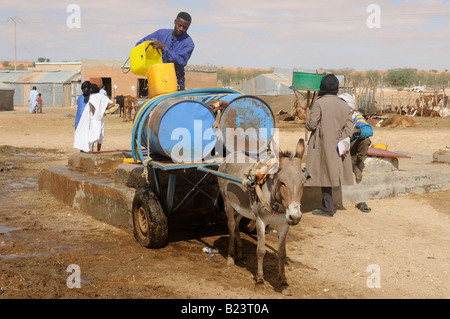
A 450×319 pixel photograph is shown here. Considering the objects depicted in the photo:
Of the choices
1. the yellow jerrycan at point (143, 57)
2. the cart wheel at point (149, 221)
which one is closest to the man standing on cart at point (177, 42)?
the yellow jerrycan at point (143, 57)

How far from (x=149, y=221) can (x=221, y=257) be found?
93cm

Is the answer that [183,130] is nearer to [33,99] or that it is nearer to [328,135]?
[328,135]

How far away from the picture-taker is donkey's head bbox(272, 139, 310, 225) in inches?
151

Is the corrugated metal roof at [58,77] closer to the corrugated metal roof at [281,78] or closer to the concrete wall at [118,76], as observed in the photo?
the concrete wall at [118,76]

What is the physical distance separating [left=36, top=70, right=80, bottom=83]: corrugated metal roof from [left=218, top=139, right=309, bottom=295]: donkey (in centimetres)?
3742

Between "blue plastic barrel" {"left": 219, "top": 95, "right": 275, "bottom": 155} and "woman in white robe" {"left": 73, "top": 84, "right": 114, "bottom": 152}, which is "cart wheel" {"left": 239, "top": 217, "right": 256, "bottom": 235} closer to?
"blue plastic barrel" {"left": 219, "top": 95, "right": 275, "bottom": 155}

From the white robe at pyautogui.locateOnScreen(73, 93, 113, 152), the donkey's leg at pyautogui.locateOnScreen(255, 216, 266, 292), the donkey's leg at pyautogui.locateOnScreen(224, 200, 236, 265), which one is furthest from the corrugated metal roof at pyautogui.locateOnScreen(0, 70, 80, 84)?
the donkey's leg at pyautogui.locateOnScreen(255, 216, 266, 292)

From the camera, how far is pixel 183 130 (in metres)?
5.38

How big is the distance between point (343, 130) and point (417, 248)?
2.03m

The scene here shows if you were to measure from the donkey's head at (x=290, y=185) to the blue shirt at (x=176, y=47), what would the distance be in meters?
3.19

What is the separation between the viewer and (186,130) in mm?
5391

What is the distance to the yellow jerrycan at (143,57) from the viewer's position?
6676mm
